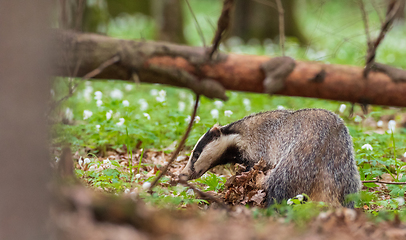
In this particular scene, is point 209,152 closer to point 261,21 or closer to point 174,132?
point 174,132

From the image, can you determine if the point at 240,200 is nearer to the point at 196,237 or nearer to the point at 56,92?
the point at 196,237

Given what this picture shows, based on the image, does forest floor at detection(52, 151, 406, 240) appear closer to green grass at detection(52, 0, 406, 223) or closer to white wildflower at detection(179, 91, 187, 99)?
green grass at detection(52, 0, 406, 223)

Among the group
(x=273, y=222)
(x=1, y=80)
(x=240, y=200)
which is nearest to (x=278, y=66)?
(x=240, y=200)

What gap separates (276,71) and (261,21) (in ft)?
32.8

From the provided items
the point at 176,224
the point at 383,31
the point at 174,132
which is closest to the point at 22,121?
the point at 176,224

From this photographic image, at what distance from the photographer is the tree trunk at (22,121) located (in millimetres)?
1691

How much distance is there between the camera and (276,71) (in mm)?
3670

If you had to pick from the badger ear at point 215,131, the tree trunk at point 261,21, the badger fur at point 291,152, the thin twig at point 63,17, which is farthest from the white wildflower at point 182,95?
the tree trunk at point 261,21

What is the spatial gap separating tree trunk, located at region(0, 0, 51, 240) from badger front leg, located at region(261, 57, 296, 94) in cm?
232

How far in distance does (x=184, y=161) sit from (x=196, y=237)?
9.72ft

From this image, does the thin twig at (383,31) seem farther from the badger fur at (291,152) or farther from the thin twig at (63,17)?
the thin twig at (63,17)

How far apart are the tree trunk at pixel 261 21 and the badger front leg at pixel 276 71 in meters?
9.74

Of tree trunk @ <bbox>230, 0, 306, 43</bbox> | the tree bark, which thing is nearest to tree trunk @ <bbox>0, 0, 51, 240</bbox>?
the tree bark

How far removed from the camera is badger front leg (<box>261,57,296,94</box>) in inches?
144
